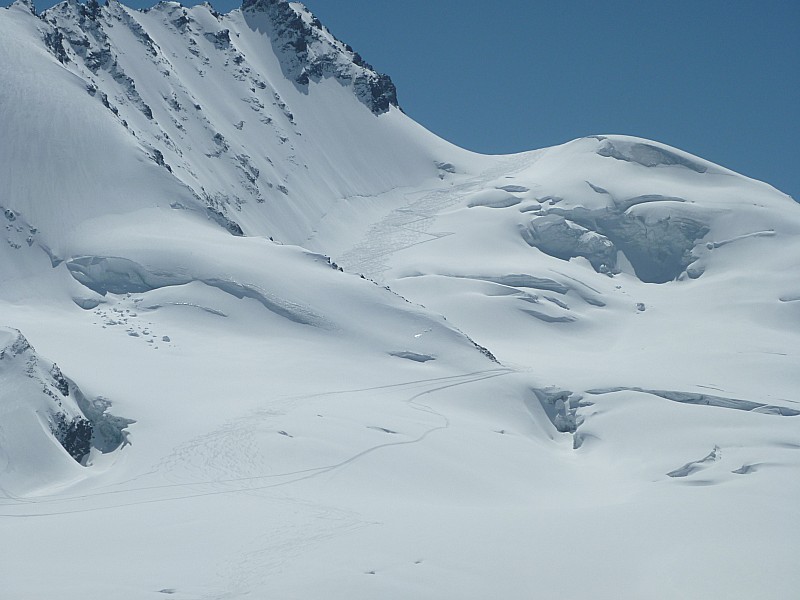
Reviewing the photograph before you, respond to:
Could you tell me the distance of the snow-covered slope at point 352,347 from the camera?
26.5m

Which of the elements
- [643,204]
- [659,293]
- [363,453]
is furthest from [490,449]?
[643,204]

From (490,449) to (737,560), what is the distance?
15054mm

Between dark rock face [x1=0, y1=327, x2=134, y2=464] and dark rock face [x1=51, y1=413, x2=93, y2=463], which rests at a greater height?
dark rock face [x1=0, y1=327, x2=134, y2=464]

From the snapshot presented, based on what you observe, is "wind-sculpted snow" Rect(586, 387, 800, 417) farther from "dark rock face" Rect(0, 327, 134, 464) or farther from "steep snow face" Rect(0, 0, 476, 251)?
"steep snow face" Rect(0, 0, 476, 251)

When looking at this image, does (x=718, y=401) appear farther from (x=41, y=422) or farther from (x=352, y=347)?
(x=41, y=422)

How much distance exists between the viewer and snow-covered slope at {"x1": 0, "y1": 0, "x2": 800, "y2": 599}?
2655cm

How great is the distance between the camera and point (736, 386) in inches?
2259

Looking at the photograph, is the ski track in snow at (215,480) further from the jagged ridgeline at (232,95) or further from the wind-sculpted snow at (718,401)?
the jagged ridgeline at (232,95)

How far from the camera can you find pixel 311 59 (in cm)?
12169

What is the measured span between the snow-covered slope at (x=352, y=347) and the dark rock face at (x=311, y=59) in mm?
1695

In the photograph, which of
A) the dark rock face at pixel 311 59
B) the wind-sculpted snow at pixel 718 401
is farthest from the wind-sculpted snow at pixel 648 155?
the wind-sculpted snow at pixel 718 401

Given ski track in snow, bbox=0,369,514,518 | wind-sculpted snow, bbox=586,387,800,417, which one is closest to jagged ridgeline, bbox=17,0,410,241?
ski track in snow, bbox=0,369,514,518

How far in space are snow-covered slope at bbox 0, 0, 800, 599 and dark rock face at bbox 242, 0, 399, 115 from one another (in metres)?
1.70

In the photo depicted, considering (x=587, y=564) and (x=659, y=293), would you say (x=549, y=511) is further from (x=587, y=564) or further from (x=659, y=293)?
(x=659, y=293)
